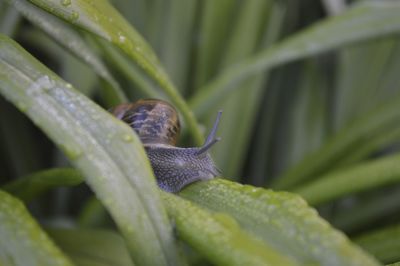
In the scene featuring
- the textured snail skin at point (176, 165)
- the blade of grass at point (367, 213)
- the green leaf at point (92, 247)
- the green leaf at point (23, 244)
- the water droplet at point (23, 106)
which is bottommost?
the blade of grass at point (367, 213)

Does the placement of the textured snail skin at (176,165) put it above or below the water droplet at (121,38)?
below

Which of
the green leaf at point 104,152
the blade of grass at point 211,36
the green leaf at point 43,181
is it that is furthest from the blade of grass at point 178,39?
the green leaf at point 104,152

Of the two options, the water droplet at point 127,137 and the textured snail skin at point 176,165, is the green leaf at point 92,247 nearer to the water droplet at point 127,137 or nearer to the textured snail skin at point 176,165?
the textured snail skin at point 176,165

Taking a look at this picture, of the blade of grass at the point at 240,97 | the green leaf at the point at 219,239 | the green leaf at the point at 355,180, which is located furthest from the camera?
the blade of grass at the point at 240,97

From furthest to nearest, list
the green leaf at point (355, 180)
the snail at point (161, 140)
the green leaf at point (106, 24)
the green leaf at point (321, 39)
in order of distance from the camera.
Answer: the green leaf at point (321, 39)
the green leaf at point (355, 180)
the snail at point (161, 140)
the green leaf at point (106, 24)

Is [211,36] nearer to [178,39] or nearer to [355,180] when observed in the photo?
[178,39]

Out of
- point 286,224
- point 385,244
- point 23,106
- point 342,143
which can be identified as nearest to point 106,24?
point 23,106

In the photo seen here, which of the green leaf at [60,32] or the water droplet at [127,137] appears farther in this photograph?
the green leaf at [60,32]

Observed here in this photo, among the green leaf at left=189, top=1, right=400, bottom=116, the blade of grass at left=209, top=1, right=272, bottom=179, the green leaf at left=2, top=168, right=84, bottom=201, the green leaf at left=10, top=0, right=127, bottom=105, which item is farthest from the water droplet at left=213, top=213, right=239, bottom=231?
the blade of grass at left=209, top=1, right=272, bottom=179
